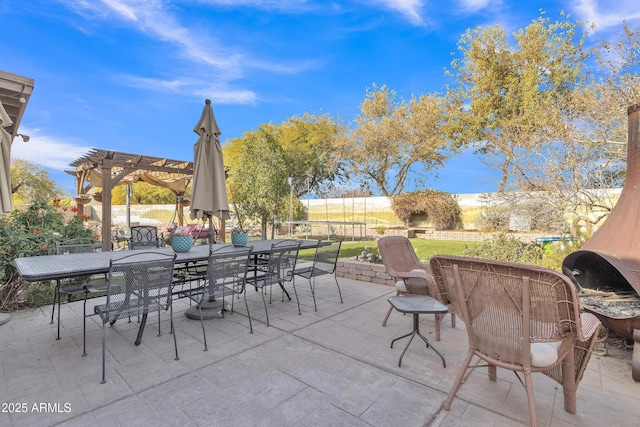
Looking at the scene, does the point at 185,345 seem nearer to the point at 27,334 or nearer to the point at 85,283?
the point at 85,283

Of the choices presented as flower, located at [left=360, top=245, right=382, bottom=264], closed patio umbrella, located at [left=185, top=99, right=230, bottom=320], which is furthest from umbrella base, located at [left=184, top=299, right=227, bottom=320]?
flower, located at [left=360, top=245, right=382, bottom=264]

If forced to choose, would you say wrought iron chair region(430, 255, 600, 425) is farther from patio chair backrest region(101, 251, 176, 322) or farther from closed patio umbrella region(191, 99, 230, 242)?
closed patio umbrella region(191, 99, 230, 242)

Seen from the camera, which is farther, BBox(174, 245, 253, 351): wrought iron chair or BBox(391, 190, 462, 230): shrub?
BBox(391, 190, 462, 230): shrub

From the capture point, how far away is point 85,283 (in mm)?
3168

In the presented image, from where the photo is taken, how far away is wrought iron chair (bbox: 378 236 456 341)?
313cm

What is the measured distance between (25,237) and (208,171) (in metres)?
2.76

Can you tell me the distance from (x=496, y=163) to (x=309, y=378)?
23.5ft

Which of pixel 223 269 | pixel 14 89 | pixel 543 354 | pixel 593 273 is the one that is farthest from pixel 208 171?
pixel 593 273

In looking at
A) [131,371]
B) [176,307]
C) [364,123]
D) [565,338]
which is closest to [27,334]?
[176,307]

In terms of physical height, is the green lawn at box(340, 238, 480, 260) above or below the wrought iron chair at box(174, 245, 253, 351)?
below

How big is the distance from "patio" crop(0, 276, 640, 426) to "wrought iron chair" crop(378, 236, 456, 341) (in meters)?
0.40

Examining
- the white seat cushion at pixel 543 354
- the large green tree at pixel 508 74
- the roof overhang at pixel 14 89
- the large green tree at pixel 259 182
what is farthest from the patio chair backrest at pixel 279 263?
the large green tree at pixel 508 74

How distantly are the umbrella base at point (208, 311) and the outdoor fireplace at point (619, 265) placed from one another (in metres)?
3.76

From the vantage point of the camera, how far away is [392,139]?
1672 cm
